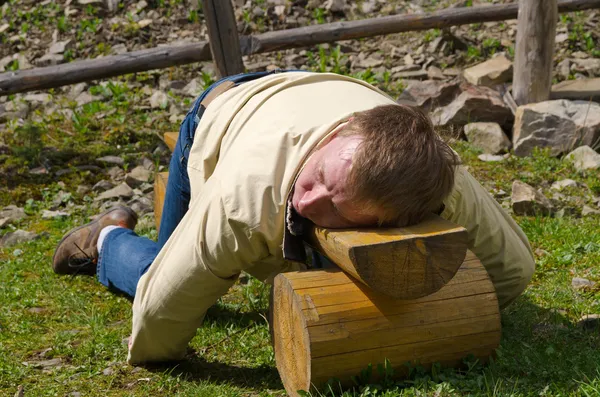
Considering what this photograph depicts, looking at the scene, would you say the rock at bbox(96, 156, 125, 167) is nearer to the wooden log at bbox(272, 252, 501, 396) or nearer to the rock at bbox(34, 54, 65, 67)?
the rock at bbox(34, 54, 65, 67)

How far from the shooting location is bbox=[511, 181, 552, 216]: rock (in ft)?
17.3

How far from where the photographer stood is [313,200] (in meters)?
Result: 2.80

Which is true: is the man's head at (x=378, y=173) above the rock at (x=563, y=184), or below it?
above

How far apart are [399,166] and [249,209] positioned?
564 millimetres

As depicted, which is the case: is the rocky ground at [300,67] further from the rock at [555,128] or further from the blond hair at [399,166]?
the blond hair at [399,166]

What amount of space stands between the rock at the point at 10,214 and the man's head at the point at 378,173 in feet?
12.4

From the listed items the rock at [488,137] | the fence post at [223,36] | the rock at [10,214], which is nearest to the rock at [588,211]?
the rock at [488,137]

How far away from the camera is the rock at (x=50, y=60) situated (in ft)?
31.1

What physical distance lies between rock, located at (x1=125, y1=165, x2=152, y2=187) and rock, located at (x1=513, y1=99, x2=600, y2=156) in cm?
304

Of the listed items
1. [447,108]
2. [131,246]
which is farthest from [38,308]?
[447,108]

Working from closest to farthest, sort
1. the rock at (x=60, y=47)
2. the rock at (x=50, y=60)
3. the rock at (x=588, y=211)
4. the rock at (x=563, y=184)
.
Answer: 1. the rock at (x=588, y=211)
2. the rock at (x=563, y=184)
3. the rock at (x=50, y=60)
4. the rock at (x=60, y=47)

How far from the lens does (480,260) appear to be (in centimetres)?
338

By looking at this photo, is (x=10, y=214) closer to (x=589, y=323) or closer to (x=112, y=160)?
(x=112, y=160)

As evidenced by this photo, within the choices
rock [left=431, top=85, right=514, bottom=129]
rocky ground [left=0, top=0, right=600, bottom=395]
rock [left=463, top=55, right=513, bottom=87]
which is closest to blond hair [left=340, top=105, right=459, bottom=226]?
rocky ground [left=0, top=0, right=600, bottom=395]
